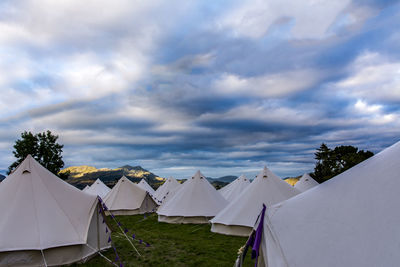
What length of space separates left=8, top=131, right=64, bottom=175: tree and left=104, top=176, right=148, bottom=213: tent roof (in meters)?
19.7

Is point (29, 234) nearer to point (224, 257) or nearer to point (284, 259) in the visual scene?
point (224, 257)

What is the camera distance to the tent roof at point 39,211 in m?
7.14

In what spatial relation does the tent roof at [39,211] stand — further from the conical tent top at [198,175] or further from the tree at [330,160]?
the tree at [330,160]

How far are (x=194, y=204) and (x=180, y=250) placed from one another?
22.1 feet

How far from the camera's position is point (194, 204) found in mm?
16172

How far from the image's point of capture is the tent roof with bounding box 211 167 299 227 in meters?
11.9

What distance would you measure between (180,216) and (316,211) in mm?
12849

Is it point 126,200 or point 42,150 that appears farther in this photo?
point 42,150

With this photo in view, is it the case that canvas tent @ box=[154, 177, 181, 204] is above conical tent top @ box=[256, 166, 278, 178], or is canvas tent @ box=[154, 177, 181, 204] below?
below

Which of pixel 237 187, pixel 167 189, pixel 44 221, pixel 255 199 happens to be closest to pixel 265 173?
pixel 255 199

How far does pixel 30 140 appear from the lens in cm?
3644

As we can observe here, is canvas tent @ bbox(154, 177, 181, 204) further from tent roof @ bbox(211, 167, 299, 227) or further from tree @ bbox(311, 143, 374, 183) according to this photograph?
tree @ bbox(311, 143, 374, 183)

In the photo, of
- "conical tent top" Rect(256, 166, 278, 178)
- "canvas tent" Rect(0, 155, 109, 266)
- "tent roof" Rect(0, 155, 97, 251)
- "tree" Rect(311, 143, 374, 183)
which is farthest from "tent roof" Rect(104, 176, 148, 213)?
"tree" Rect(311, 143, 374, 183)

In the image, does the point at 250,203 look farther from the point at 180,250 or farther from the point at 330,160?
the point at 330,160
